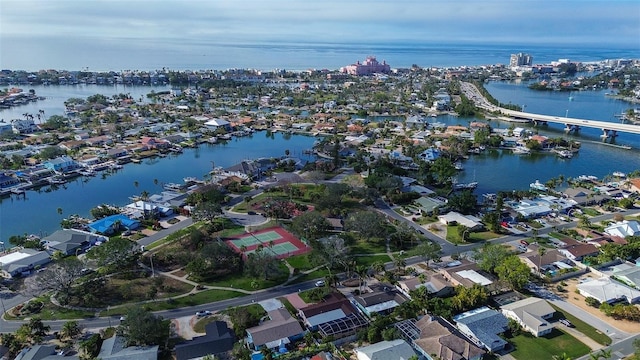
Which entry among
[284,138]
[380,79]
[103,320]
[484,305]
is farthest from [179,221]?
[380,79]

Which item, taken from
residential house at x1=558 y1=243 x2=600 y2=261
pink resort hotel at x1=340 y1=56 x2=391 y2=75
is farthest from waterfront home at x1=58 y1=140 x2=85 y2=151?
pink resort hotel at x1=340 y1=56 x2=391 y2=75

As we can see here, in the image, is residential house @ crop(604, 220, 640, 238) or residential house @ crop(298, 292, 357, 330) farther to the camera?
residential house @ crop(604, 220, 640, 238)

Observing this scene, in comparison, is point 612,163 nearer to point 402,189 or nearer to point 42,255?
point 402,189

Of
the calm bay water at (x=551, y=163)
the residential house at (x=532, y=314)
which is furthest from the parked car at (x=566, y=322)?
the calm bay water at (x=551, y=163)

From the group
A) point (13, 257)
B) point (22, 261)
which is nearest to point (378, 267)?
point (22, 261)

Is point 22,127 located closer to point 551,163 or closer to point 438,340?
point 438,340

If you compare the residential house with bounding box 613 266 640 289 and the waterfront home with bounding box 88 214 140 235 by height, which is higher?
the waterfront home with bounding box 88 214 140 235

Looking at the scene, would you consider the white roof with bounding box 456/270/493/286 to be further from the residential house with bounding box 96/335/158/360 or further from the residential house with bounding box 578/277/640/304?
the residential house with bounding box 96/335/158/360
